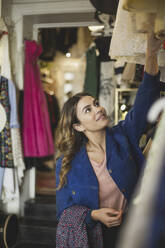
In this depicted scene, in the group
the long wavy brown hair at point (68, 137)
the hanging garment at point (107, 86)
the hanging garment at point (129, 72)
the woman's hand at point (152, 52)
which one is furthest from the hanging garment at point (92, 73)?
the woman's hand at point (152, 52)

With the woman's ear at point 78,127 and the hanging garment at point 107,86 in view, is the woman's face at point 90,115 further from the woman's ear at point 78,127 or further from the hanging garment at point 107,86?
the hanging garment at point 107,86

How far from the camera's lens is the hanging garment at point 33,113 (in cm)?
331

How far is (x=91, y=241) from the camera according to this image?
1465 mm

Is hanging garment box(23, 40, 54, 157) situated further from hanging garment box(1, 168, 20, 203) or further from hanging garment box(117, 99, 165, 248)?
hanging garment box(117, 99, 165, 248)

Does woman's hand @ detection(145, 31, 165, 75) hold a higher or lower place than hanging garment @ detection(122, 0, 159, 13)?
lower

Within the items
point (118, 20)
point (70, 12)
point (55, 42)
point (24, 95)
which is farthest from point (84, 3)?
point (55, 42)

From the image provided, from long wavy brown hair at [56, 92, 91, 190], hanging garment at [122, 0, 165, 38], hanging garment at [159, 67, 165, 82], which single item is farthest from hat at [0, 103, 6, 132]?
hanging garment at [122, 0, 165, 38]

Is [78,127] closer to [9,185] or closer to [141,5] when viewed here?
[141,5]

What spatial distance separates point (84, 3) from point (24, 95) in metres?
1.19

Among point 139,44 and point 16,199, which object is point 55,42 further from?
point 139,44

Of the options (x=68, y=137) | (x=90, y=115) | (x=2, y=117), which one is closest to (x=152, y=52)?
(x=90, y=115)

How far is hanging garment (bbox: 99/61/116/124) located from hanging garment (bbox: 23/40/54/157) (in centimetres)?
77

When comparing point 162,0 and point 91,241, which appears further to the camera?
point 91,241

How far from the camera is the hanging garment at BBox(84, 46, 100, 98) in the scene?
12.2 ft
